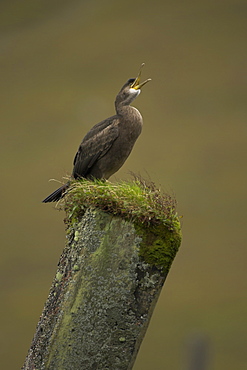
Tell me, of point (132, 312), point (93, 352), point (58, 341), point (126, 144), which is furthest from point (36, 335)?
point (126, 144)

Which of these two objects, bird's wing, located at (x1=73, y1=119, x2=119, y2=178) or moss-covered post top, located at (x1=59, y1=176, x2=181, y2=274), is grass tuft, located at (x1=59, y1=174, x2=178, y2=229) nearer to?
moss-covered post top, located at (x1=59, y1=176, x2=181, y2=274)

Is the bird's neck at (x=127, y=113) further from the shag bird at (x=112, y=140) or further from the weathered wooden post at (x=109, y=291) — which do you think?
the weathered wooden post at (x=109, y=291)

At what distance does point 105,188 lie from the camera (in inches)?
82.4

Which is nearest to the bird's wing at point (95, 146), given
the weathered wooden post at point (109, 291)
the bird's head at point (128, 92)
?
the bird's head at point (128, 92)

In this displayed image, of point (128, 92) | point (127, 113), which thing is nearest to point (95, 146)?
point (127, 113)

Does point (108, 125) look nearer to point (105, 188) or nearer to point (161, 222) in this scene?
point (105, 188)

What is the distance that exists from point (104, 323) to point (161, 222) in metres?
0.46

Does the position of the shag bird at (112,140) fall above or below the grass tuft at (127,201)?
above

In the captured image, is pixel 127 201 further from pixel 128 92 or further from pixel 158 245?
pixel 128 92

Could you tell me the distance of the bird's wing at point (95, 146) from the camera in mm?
2902

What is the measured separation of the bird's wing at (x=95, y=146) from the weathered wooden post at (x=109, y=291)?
96cm

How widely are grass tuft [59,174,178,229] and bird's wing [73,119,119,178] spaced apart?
0.69 m

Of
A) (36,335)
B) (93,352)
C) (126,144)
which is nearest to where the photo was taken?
(93,352)

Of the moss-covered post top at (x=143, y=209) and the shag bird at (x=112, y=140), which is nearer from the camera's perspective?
the moss-covered post top at (x=143, y=209)
